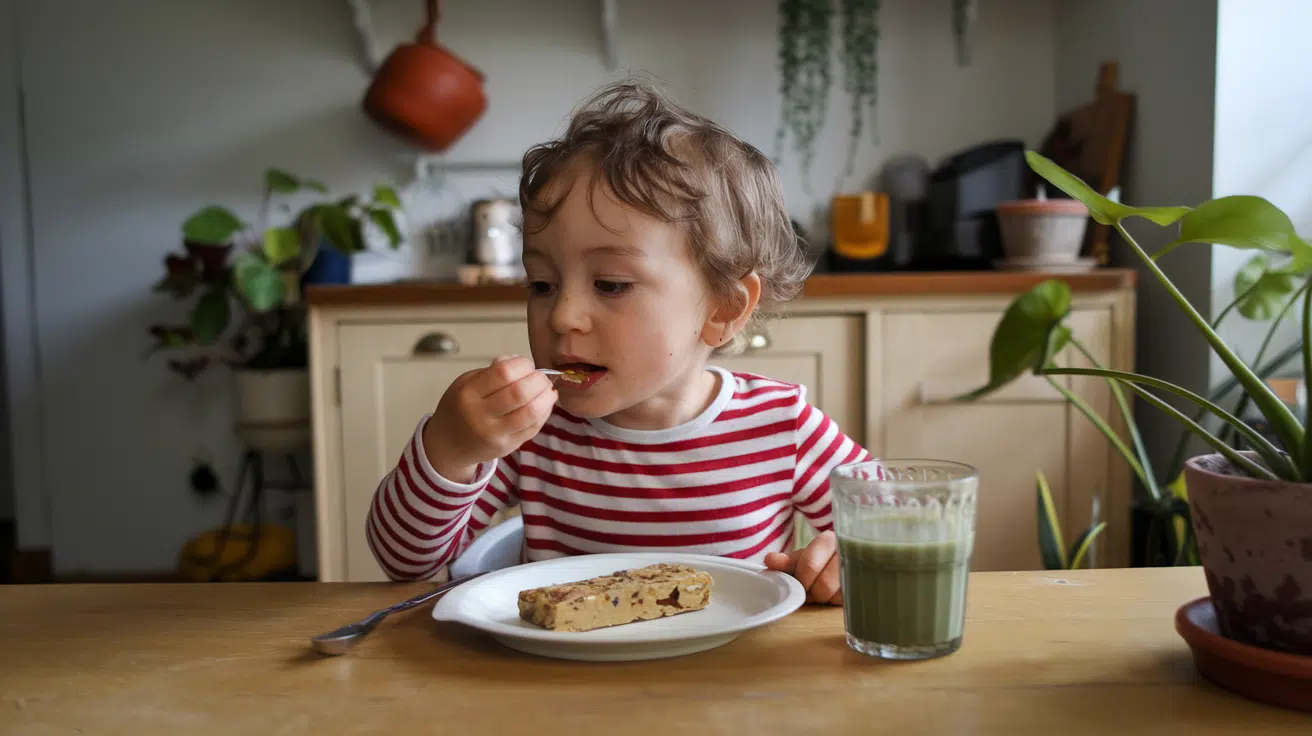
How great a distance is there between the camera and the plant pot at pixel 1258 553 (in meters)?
0.49

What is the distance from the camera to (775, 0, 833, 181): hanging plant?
103 inches

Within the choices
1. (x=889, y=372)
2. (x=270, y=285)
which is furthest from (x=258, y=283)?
(x=889, y=372)

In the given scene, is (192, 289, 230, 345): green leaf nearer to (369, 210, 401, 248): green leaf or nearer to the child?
(369, 210, 401, 248): green leaf

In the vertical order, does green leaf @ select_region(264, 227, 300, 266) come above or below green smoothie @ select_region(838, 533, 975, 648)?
above

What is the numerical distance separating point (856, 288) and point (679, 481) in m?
1.13

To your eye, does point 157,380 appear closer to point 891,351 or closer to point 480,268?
point 480,268

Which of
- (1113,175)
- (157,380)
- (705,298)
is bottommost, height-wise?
(157,380)

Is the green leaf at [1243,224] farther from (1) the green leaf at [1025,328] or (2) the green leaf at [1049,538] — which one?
(2) the green leaf at [1049,538]

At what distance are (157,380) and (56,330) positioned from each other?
0.30 meters

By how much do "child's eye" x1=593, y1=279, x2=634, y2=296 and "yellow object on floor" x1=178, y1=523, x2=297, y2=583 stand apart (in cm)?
201

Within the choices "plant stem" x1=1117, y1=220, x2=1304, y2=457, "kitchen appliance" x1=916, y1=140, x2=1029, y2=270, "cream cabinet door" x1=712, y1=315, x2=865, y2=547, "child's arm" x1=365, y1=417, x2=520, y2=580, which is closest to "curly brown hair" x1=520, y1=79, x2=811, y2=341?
"child's arm" x1=365, y1=417, x2=520, y2=580

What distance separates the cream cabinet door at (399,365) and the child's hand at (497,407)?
52.7 inches

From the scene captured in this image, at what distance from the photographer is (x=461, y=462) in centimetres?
82

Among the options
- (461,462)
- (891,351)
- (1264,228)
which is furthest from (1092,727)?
(891,351)
